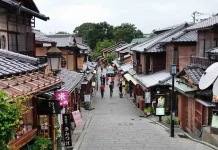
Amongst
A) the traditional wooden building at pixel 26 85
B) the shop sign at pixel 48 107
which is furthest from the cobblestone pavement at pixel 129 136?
the traditional wooden building at pixel 26 85

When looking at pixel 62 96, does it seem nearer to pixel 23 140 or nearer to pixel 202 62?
pixel 23 140

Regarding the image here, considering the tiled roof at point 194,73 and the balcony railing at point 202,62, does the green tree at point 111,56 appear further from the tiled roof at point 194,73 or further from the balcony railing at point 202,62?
the tiled roof at point 194,73

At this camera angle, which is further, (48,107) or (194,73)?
(194,73)

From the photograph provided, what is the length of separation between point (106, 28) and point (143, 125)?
85.2 meters

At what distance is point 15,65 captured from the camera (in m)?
10.2

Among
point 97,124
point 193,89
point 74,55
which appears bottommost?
point 97,124

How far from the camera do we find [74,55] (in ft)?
110

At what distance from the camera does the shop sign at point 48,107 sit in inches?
452

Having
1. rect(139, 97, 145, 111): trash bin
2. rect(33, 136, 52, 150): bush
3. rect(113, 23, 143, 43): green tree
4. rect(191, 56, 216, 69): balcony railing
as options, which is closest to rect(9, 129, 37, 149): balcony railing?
rect(33, 136, 52, 150): bush

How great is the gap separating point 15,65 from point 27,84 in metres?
1.77

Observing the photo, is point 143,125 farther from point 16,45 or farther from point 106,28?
point 106,28

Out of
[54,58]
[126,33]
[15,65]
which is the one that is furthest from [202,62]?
[126,33]

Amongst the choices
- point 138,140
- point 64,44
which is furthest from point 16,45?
point 64,44

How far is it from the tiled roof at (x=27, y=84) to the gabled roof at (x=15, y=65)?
196 millimetres
